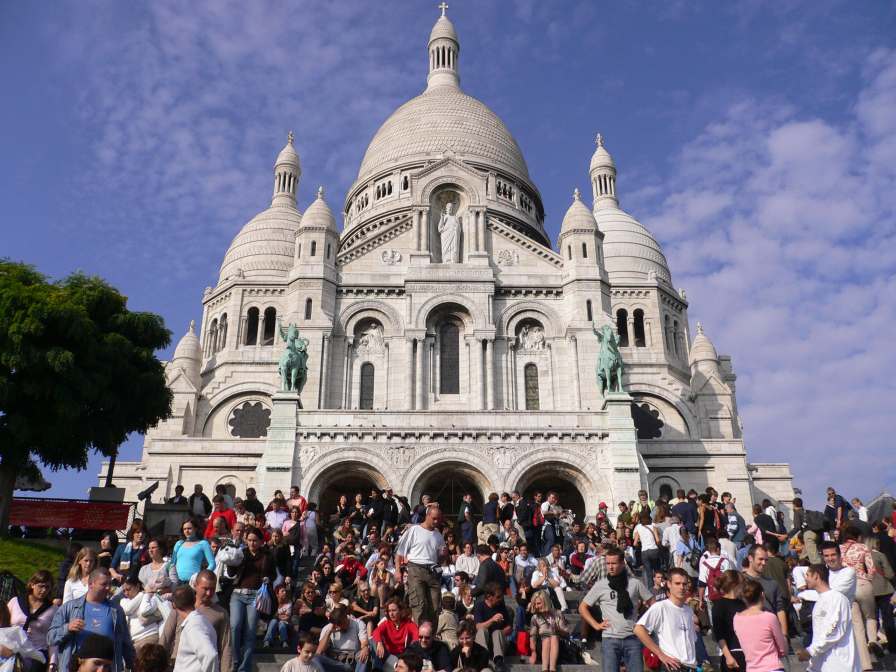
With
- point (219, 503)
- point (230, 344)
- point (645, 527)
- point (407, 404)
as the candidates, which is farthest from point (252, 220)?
point (645, 527)

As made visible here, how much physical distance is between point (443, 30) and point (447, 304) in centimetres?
3884

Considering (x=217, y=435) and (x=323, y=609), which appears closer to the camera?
(x=323, y=609)

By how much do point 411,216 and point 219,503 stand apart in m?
23.1

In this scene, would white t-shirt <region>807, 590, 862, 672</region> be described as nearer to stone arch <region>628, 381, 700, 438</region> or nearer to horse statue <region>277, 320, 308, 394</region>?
horse statue <region>277, 320, 308, 394</region>

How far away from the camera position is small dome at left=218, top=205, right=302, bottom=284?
156 feet

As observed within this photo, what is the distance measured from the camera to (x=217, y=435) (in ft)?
136

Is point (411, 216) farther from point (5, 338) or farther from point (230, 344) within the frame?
point (5, 338)

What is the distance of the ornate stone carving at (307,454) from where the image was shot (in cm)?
2981

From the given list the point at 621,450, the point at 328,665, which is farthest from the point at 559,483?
the point at 328,665

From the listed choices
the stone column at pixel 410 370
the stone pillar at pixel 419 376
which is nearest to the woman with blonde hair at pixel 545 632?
the stone column at pixel 410 370

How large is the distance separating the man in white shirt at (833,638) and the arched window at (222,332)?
39.5 meters

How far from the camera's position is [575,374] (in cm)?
3550

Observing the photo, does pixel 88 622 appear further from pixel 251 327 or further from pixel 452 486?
pixel 251 327

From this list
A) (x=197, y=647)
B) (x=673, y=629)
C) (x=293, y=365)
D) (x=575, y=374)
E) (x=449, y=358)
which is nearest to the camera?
(x=197, y=647)
